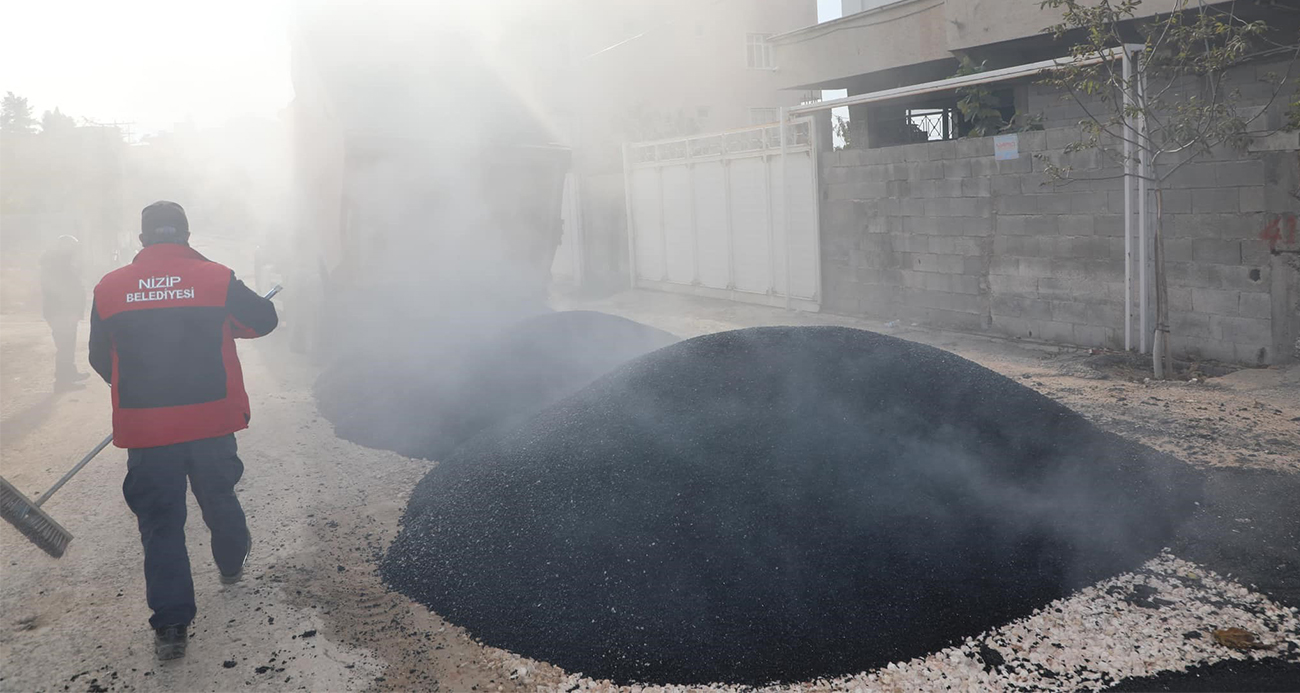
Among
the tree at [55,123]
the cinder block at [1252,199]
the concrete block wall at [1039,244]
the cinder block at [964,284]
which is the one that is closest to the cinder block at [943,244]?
the concrete block wall at [1039,244]

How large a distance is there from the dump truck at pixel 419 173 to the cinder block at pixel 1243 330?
6287mm

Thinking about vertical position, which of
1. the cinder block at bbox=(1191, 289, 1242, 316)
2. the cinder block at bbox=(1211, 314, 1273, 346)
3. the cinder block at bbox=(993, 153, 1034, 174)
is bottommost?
the cinder block at bbox=(1211, 314, 1273, 346)

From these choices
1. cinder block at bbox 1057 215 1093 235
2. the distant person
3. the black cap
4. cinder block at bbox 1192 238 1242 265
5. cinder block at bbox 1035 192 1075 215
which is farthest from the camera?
the distant person

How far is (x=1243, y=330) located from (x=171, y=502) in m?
7.09

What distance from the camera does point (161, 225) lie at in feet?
13.0

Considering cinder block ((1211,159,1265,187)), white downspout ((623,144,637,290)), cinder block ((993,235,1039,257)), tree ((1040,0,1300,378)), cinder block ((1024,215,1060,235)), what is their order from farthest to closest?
white downspout ((623,144,637,290)) → cinder block ((993,235,1039,257)) → cinder block ((1024,215,1060,235)) → cinder block ((1211,159,1265,187)) → tree ((1040,0,1300,378))

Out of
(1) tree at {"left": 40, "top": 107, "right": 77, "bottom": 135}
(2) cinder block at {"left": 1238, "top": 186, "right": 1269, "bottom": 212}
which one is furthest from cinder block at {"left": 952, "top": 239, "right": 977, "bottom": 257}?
(1) tree at {"left": 40, "top": 107, "right": 77, "bottom": 135}

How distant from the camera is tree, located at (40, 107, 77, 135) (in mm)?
28375

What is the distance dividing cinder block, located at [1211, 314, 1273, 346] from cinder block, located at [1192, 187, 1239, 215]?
0.81m

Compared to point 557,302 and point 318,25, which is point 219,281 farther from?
point 557,302

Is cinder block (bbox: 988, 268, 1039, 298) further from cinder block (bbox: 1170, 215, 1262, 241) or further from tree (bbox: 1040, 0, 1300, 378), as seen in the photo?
cinder block (bbox: 1170, 215, 1262, 241)

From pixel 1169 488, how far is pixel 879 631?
2.02 metres

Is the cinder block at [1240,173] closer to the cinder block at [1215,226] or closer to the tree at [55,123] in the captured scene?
the cinder block at [1215,226]

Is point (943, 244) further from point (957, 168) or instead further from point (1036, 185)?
point (1036, 185)
